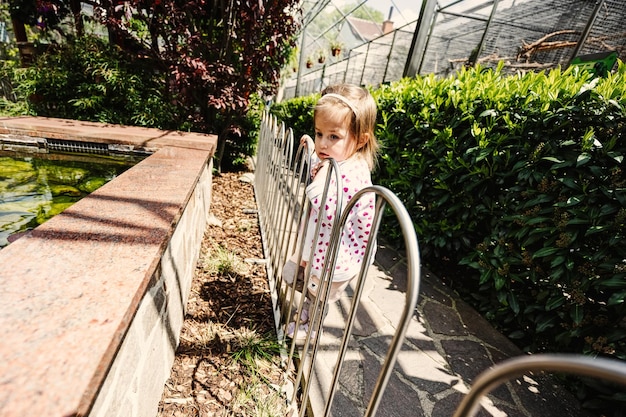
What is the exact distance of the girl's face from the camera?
5.52 ft

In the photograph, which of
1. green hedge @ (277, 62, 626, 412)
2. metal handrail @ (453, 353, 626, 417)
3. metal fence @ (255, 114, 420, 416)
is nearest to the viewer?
metal handrail @ (453, 353, 626, 417)

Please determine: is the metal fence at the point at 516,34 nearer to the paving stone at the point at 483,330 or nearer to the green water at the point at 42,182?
the paving stone at the point at 483,330

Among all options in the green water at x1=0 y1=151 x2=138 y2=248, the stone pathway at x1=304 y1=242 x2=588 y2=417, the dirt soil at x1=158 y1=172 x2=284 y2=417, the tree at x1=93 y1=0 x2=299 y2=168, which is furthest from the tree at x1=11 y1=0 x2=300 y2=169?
the stone pathway at x1=304 y1=242 x2=588 y2=417

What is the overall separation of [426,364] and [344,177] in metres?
1.39

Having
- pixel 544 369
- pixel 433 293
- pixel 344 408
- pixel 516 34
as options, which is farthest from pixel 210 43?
pixel 516 34

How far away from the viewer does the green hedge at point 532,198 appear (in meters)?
1.74

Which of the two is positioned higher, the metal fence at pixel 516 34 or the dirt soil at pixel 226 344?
the metal fence at pixel 516 34

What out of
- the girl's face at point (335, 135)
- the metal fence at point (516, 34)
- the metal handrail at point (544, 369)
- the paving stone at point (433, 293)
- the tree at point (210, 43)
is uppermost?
the metal fence at point (516, 34)

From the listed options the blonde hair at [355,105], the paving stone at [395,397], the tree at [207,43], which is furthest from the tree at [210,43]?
the paving stone at [395,397]

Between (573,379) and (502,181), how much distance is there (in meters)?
1.39

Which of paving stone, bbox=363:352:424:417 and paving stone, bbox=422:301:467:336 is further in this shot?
paving stone, bbox=422:301:467:336

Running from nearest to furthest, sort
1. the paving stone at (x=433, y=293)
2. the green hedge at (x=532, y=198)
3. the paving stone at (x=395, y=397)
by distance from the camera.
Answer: the paving stone at (x=395, y=397)
the green hedge at (x=532, y=198)
the paving stone at (x=433, y=293)

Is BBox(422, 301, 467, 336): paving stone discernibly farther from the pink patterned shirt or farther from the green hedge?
the pink patterned shirt

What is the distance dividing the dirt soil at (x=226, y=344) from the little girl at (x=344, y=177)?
399 millimetres
